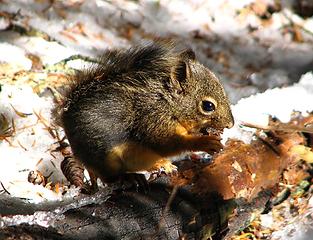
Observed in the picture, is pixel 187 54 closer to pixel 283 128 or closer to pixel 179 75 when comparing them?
A: pixel 179 75

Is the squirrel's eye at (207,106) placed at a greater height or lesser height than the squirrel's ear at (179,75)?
lesser

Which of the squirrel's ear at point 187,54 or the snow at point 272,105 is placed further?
the snow at point 272,105

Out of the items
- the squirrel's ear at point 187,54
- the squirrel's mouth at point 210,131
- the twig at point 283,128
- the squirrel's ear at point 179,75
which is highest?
the squirrel's ear at point 187,54

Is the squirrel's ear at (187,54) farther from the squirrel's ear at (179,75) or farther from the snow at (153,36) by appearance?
the snow at (153,36)

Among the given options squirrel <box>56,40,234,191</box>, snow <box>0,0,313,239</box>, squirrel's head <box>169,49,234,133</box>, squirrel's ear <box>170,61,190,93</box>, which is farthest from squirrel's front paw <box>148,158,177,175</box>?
snow <box>0,0,313,239</box>

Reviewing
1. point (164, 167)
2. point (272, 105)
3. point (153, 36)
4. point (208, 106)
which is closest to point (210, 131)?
point (208, 106)

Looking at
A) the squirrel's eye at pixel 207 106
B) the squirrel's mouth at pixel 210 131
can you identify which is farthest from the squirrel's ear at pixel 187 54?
the squirrel's mouth at pixel 210 131

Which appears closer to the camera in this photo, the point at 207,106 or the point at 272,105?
the point at 207,106
